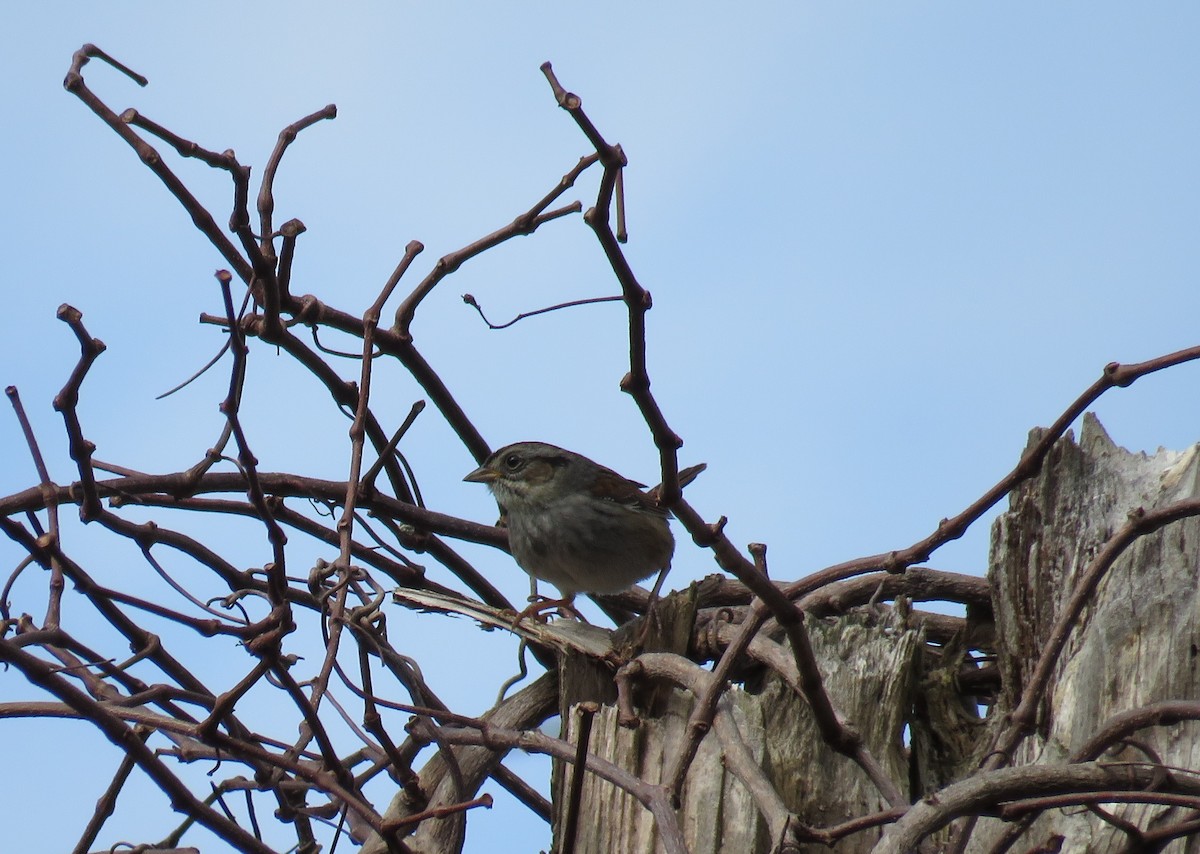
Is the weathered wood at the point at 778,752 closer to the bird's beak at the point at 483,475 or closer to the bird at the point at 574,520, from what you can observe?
the bird at the point at 574,520

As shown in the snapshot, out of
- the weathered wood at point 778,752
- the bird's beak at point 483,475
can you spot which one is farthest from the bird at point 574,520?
the weathered wood at point 778,752

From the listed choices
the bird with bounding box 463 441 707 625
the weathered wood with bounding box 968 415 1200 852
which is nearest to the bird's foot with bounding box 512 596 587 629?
the bird with bounding box 463 441 707 625

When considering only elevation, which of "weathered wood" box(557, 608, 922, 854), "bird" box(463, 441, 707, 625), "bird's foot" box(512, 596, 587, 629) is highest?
"bird" box(463, 441, 707, 625)

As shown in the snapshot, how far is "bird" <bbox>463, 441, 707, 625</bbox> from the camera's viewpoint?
4.58 m

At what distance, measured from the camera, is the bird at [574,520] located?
4.58m

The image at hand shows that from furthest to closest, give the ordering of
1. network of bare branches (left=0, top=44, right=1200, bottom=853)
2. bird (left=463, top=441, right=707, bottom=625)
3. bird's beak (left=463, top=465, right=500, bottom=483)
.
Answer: bird's beak (left=463, top=465, right=500, bottom=483) < bird (left=463, top=441, right=707, bottom=625) < network of bare branches (left=0, top=44, right=1200, bottom=853)

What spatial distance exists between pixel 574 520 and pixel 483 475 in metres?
0.38

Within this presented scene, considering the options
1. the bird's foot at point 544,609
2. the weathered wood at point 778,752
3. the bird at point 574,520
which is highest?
the bird at point 574,520

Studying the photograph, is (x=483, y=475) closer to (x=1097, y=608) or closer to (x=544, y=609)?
(x=544, y=609)

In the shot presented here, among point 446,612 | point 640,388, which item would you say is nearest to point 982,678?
point 446,612

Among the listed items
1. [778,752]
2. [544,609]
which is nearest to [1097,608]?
[778,752]

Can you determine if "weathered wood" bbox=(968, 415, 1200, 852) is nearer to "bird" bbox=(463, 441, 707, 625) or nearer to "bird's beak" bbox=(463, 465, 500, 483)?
"bird" bbox=(463, 441, 707, 625)

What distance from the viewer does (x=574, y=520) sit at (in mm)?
4770

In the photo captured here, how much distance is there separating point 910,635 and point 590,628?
75 cm
